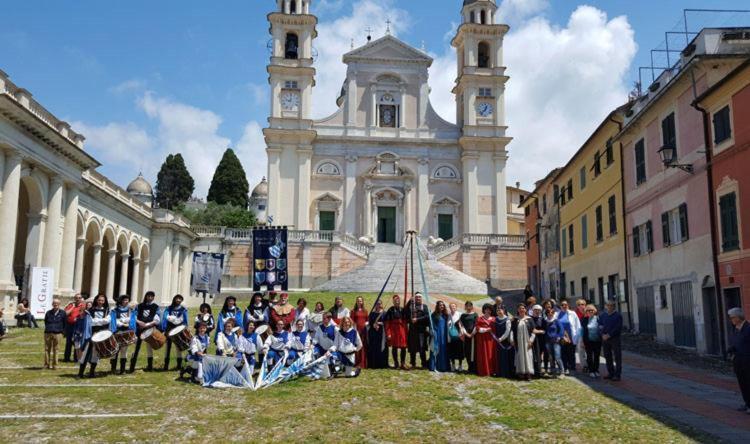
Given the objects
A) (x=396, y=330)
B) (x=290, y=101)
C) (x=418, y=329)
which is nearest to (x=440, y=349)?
(x=418, y=329)

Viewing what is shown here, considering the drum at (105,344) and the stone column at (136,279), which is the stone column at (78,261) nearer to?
the stone column at (136,279)

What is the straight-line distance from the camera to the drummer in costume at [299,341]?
12.5 metres

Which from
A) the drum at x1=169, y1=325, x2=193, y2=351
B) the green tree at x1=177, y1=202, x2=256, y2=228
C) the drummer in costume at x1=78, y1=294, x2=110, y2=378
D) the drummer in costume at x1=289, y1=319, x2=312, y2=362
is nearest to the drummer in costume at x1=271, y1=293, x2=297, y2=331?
the drummer in costume at x1=289, y1=319, x2=312, y2=362

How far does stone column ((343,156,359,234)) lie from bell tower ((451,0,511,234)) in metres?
8.60

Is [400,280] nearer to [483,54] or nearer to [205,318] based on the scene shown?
[205,318]

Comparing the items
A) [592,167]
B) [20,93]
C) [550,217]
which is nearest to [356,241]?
[550,217]

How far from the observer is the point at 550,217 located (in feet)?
110

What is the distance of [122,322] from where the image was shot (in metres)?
12.6

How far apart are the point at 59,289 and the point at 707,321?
80.5 feet

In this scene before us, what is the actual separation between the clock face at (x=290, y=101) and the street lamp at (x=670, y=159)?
111 ft

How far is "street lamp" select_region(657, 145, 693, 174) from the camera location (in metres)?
17.5

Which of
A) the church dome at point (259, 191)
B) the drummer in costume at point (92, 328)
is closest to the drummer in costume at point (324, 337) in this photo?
the drummer in costume at point (92, 328)

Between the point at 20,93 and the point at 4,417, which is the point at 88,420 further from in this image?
the point at 20,93

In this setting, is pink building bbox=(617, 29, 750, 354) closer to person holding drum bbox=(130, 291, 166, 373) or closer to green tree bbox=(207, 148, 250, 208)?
person holding drum bbox=(130, 291, 166, 373)
